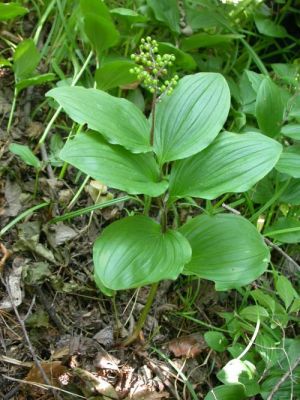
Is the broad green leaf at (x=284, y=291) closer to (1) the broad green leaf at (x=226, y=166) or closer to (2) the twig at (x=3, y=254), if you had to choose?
(1) the broad green leaf at (x=226, y=166)

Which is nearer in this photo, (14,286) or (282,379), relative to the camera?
(282,379)

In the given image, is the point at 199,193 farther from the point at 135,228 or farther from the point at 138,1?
the point at 138,1

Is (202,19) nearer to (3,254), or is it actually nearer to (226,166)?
(226,166)

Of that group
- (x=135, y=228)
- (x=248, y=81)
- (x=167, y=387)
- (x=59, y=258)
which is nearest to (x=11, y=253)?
(x=59, y=258)

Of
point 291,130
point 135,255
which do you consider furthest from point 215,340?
point 291,130

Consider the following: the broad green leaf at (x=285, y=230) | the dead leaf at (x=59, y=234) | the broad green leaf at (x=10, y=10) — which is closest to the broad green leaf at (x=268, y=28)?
the broad green leaf at (x=285, y=230)

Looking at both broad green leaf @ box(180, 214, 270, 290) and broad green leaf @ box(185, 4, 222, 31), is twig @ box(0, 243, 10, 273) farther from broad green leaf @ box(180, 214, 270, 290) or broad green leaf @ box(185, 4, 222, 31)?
broad green leaf @ box(185, 4, 222, 31)
